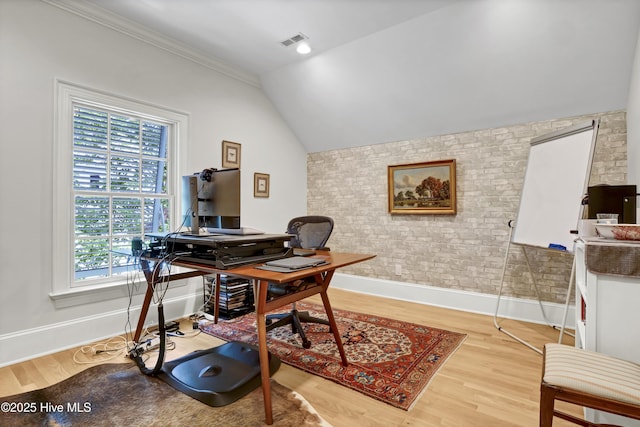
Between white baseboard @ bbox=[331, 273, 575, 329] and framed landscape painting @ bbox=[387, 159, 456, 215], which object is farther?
framed landscape painting @ bbox=[387, 159, 456, 215]

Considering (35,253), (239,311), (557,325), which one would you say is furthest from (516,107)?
(35,253)

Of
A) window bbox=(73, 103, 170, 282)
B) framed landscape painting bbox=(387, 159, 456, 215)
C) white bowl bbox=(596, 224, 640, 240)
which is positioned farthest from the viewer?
framed landscape painting bbox=(387, 159, 456, 215)

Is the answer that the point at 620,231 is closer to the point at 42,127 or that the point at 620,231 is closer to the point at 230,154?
the point at 230,154

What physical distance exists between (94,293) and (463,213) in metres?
3.82

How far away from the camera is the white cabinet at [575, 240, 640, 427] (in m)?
1.27

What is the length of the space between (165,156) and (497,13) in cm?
342

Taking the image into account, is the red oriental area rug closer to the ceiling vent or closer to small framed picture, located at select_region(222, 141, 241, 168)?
small framed picture, located at select_region(222, 141, 241, 168)

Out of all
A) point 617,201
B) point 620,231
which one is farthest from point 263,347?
point 617,201

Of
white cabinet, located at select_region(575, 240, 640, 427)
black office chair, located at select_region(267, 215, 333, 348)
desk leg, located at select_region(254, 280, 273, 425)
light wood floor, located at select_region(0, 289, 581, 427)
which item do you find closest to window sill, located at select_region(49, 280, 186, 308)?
light wood floor, located at select_region(0, 289, 581, 427)

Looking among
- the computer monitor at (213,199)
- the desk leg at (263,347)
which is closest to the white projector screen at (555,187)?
the desk leg at (263,347)

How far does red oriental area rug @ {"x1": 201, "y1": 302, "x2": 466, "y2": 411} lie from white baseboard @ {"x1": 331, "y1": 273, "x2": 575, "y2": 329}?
0.83 meters

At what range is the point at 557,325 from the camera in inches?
118

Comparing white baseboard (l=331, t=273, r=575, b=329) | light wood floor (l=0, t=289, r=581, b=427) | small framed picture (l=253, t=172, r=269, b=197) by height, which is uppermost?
small framed picture (l=253, t=172, r=269, b=197)

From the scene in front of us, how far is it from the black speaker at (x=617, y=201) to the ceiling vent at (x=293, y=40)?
2854mm
